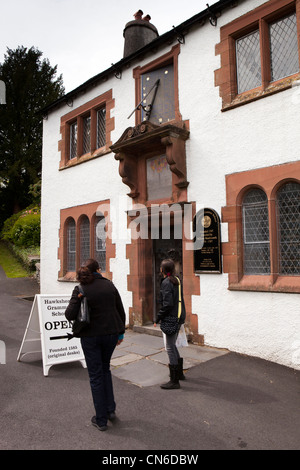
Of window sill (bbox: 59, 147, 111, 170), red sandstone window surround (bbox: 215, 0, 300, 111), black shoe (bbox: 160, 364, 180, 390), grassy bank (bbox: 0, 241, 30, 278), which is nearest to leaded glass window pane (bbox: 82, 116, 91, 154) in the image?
window sill (bbox: 59, 147, 111, 170)

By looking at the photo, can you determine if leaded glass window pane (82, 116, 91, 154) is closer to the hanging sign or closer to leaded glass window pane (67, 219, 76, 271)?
leaded glass window pane (67, 219, 76, 271)

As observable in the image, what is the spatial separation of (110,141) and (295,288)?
20.6 feet

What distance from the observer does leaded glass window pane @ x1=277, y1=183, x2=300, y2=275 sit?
594cm

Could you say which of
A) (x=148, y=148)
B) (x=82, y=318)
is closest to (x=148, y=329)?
(x=148, y=148)

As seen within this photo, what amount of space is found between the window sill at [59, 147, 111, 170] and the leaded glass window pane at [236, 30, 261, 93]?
13.1ft

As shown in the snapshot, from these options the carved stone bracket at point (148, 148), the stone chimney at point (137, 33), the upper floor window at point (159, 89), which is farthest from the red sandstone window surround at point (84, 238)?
the stone chimney at point (137, 33)

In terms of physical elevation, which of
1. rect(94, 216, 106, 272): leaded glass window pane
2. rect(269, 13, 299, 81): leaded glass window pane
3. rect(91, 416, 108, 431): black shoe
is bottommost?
rect(91, 416, 108, 431): black shoe

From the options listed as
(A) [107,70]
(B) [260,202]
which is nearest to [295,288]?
(B) [260,202]

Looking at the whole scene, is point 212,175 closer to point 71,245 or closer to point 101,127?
point 101,127

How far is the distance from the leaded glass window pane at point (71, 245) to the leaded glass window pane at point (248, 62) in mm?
6562

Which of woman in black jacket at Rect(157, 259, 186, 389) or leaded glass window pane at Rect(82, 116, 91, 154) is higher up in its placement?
leaded glass window pane at Rect(82, 116, 91, 154)

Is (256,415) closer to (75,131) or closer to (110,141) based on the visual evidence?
(110,141)

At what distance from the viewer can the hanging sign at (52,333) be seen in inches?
224

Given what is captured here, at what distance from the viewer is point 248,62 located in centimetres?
685
